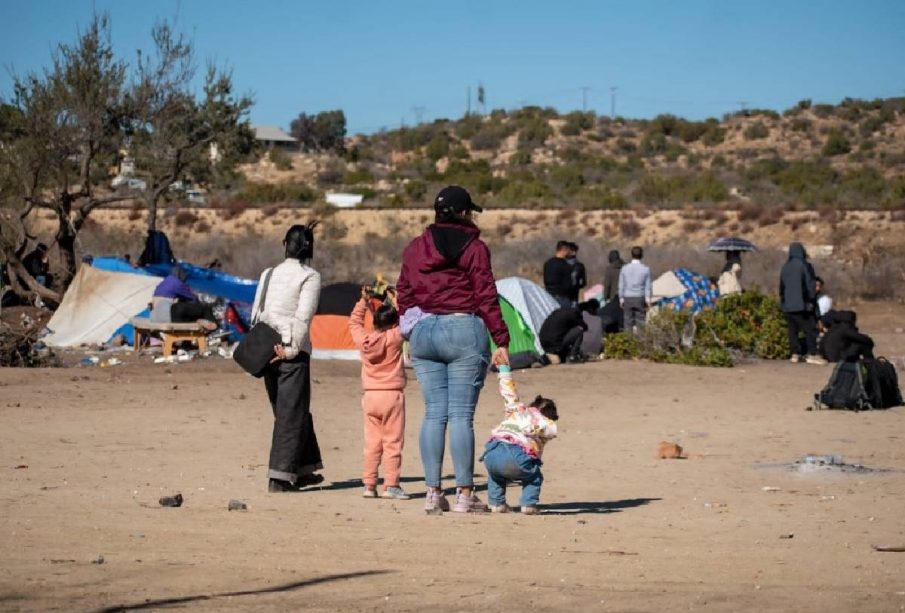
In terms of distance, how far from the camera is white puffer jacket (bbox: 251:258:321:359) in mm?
9641

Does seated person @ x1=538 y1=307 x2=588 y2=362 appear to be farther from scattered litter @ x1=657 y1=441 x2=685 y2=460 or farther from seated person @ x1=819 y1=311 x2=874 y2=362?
scattered litter @ x1=657 y1=441 x2=685 y2=460

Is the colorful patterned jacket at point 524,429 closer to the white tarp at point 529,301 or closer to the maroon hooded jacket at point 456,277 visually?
the maroon hooded jacket at point 456,277

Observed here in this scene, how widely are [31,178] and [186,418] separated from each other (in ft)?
46.1

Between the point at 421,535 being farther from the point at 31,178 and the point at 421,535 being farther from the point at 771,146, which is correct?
the point at 771,146

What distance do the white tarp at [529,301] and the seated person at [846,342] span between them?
444cm

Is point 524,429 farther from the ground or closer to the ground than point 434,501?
farther from the ground

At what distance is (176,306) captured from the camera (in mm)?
21000

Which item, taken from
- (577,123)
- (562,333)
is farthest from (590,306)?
(577,123)

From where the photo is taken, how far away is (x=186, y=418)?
47.6 ft

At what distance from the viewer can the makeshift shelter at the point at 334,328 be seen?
20844 mm

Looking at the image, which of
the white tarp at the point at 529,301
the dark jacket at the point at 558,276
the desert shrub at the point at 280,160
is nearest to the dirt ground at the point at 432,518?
the white tarp at the point at 529,301

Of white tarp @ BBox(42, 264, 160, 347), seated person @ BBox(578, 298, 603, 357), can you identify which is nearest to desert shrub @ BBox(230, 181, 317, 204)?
white tarp @ BBox(42, 264, 160, 347)

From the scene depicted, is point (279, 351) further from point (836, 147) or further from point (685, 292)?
point (836, 147)

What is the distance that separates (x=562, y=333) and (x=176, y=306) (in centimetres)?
551
